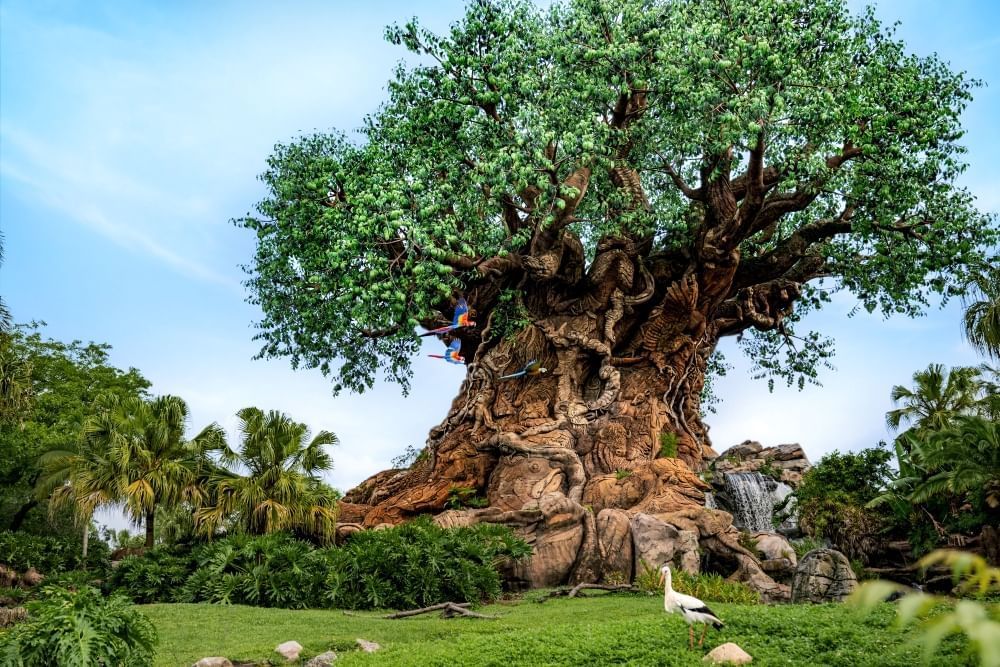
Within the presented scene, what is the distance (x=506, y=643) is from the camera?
9812 millimetres

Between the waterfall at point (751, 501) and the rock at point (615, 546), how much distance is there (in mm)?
7719

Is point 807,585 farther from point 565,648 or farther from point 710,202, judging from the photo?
point 710,202

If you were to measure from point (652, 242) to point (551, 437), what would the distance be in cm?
638

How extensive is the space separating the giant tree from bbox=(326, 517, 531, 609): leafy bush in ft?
12.9

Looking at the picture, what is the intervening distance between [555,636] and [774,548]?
10.9 meters

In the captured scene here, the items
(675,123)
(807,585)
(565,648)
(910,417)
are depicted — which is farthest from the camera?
(910,417)

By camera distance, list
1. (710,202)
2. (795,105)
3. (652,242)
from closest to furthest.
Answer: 1. (795,105)
2. (710,202)
3. (652,242)

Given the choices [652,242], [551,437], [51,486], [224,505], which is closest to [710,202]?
[652,242]

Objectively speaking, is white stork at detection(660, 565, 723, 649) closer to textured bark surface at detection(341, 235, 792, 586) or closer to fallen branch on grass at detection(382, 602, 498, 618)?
fallen branch on grass at detection(382, 602, 498, 618)

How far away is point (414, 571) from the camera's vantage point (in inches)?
594

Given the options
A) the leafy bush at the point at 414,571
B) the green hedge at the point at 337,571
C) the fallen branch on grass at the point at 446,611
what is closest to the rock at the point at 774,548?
the green hedge at the point at 337,571

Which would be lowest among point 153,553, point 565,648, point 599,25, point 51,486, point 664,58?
point 565,648

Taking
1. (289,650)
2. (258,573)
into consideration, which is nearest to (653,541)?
(258,573)

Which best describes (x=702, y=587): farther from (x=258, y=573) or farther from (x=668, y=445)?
(x=668, y=445)
